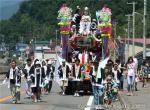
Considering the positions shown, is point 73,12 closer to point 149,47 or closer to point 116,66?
point 116,66

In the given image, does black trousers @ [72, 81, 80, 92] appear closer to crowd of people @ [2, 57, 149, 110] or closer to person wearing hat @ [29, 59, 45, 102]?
crowd of people @ [2, 57, 149, 110]

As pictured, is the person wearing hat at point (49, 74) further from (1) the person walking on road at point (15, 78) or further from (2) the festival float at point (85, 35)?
(1) the person walking on road at point (15, 78)

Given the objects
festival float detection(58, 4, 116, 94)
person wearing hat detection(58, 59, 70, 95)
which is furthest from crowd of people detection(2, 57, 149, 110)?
festival float detection(58, 4, 116, 94)

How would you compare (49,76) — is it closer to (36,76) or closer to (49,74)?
(49,74)

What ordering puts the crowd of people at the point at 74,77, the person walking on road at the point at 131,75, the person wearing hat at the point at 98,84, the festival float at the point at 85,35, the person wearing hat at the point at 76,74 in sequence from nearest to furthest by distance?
the person wearing hat at the point at 98,84 < the crowd of people at the point at 74,77 < the person wearing hat at the point at 76,74 < the festival float at the point at 85,35 < the person walking on road at the point at 131,75

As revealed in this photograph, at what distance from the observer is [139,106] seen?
67.2 ft

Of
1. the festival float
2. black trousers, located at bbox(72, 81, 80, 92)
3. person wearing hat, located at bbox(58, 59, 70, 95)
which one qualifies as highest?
the festival float

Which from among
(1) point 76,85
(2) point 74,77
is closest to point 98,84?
(2) point 74,77

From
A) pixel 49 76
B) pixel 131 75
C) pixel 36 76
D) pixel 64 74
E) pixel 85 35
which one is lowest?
pixel 49 76

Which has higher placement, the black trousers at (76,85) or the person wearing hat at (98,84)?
the person wearing hat at (98,84)

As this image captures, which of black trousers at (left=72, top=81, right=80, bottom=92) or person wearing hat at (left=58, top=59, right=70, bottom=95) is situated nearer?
black trousers at (left=72, top=81, right=80, bottom=92)

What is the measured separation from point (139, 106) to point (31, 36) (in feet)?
354

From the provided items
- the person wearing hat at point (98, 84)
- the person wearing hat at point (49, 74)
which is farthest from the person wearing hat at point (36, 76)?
the person wearing hat at point (49, 74)

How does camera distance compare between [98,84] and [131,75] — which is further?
[131,75]
